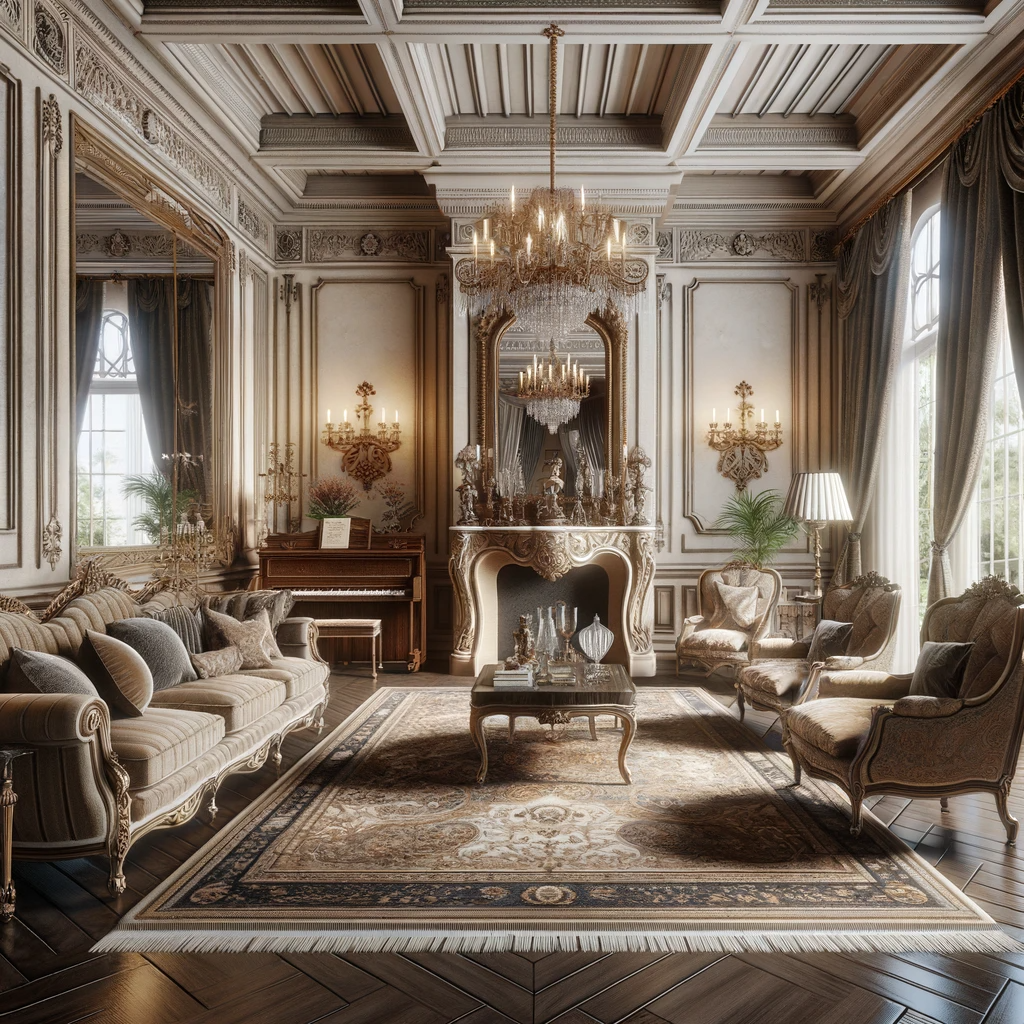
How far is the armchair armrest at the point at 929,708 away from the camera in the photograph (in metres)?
2.90

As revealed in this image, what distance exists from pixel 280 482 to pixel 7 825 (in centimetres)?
459

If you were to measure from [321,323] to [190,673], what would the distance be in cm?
399

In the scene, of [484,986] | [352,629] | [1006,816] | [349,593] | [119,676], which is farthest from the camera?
[349,593]

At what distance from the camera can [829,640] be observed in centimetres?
→ 420

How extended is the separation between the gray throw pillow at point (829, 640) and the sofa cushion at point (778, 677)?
0.29 ft

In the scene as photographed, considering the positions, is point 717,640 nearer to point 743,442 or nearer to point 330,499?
point 743,442

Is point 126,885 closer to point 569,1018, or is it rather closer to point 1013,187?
point 569,1018

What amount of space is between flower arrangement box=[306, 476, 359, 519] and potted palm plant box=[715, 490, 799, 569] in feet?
10.2

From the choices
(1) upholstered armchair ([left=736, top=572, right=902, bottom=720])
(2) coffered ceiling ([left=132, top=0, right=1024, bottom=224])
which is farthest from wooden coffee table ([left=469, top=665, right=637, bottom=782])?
(2) coffered ceiling ([left=132, top=0, right=1024, bottom=224])

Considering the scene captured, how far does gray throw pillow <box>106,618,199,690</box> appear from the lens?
3438 mm

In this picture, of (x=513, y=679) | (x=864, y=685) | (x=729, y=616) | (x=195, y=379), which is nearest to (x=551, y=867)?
(x=513, y=679)

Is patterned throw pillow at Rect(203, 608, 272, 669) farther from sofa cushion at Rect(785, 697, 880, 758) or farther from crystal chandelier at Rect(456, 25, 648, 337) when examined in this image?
sofa cushion at Rect(785, 697, 880, 758)

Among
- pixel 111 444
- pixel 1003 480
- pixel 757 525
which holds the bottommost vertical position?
pixel 757 525

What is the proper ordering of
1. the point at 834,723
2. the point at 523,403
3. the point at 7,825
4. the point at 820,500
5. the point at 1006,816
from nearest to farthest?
the point at 7,825 → the point at 1006,816 → the point at 834,723 → the point at 820,500 → the point at 523,403
